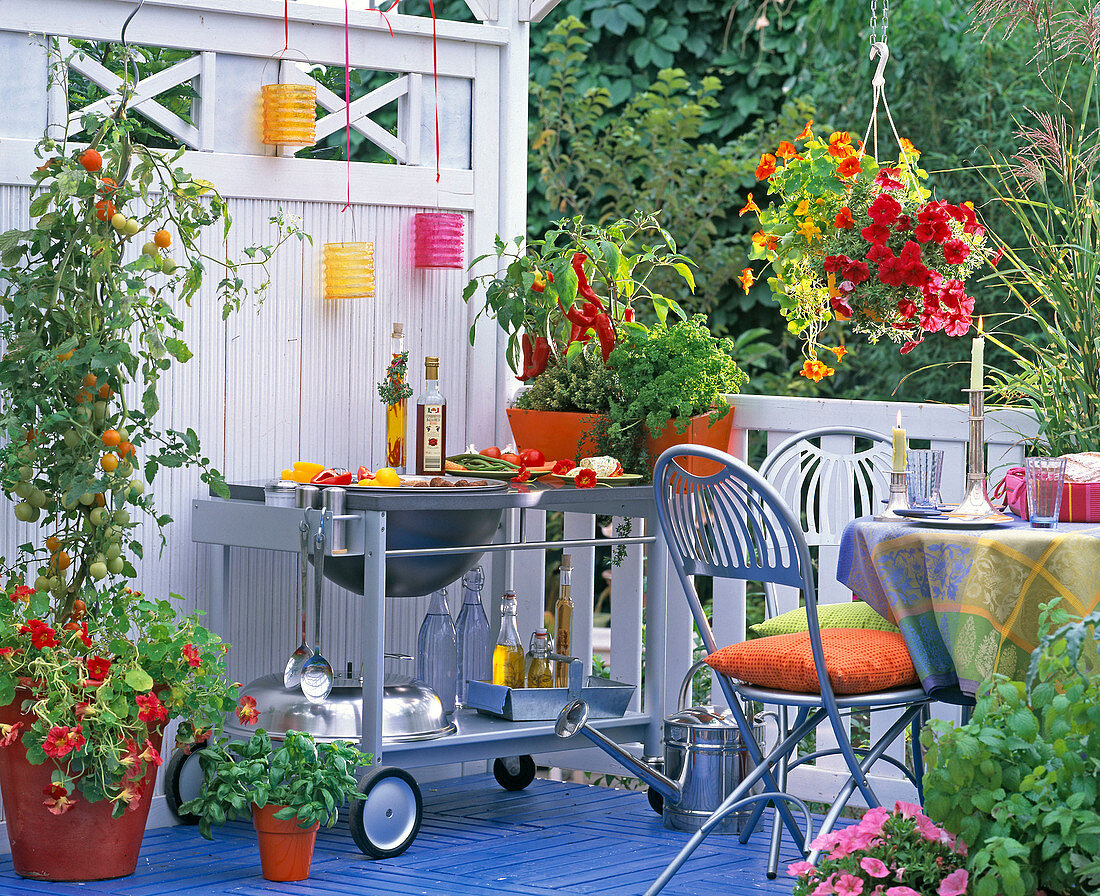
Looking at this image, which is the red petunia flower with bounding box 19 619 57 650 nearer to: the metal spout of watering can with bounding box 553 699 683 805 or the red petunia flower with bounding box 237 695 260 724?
the red petunia flower with bounding box 237 695 260 724

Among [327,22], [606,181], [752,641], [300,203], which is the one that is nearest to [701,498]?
[752,641]

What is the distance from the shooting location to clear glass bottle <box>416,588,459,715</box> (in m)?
4.53

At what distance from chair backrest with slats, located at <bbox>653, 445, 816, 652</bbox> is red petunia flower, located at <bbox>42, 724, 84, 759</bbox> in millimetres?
1342

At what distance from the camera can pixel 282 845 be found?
12.4ft

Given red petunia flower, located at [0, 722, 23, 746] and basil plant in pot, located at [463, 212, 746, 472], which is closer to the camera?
red petunia flower, located at [0, 722, 23, 746]

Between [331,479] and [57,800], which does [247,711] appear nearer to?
[57,800]

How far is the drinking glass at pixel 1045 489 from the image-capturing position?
3.36m

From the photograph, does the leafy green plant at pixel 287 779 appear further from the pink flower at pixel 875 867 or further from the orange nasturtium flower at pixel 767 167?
the orange nasturtium flower at pixel 767 167

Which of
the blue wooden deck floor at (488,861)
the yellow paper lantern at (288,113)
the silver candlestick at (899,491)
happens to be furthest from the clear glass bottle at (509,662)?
the yellow paper lantern at (288,113)

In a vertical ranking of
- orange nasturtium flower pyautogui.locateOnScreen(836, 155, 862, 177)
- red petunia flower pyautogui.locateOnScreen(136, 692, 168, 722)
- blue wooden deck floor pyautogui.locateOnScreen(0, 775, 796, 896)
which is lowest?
blue wooden deck floor pyautogui.locateOnScreen(0, 775, 796, 896)

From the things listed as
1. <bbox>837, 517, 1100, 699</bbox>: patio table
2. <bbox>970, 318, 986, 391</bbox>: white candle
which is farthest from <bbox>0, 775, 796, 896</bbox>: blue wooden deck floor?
<bbox>970, 318, 986, 391</bbox>: white candle

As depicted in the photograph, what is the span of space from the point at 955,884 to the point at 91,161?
238 cm

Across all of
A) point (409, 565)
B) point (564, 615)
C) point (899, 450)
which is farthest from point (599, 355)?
point (899, 450)

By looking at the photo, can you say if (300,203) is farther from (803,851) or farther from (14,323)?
(803,851)
